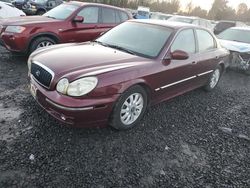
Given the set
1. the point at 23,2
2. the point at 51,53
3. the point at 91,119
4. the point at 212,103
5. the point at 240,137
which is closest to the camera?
the point at 91,119

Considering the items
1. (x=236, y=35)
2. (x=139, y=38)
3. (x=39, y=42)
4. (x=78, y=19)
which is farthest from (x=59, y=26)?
(x=236, y=35)

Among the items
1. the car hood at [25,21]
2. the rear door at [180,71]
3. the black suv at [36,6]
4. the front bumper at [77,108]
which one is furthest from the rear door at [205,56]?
the black suv at [36,6]

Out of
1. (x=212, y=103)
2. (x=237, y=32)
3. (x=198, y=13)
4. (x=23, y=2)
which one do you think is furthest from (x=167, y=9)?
(x=212, y=103)

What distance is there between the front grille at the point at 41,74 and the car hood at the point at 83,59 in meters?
0.08

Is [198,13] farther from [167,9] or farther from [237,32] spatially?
[237,32]

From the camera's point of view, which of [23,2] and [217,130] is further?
[23,2]

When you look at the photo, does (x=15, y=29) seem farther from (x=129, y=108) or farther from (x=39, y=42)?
(x=129, y=108)

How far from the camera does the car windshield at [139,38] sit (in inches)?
171

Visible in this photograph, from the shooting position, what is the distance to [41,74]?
3688 millimetres

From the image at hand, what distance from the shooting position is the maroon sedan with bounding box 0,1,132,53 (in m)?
6.40

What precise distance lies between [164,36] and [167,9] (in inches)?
1486

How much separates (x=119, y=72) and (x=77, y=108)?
785 millimetres

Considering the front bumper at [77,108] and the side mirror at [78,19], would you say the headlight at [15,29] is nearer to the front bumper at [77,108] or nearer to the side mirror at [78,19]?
the side mirror at [78,19]

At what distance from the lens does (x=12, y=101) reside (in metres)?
4.54
